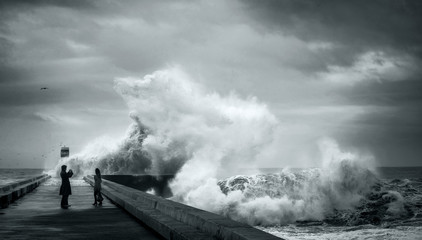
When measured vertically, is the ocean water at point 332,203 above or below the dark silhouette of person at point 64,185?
below

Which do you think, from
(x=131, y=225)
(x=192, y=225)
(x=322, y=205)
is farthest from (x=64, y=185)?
(x=322, y=205)

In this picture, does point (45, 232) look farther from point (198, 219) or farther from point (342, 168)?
point (342, 168)

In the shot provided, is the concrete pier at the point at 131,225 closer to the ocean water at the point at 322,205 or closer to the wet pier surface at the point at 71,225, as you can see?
the wet pier surface at the point at 71,225

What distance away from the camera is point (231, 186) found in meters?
57.3

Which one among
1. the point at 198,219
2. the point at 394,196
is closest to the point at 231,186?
the point at 394,196

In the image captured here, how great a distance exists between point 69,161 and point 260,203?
4727 cm

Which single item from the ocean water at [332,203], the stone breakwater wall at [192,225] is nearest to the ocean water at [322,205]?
the ocean water at [332,203]

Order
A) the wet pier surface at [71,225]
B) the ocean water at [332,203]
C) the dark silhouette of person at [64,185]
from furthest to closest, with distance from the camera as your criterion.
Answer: the ocean water at [332,203], the dark silhouette of person at [64,185], the wet pier surface at [71,225]

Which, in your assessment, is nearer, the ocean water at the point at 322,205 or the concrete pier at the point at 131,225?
the concrete pier at the point at 131,225

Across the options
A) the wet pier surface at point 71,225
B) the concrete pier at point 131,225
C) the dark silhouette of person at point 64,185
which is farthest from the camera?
the dark silhouette of person at point 64,185

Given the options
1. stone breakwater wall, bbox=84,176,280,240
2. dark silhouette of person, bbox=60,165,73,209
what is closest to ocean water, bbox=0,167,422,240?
dark silhouette of person, bbox=60,165,73,209

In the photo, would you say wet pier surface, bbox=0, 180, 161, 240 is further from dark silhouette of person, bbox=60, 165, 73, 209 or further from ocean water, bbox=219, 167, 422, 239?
ocean water, bbox=219, 167, 422, 239

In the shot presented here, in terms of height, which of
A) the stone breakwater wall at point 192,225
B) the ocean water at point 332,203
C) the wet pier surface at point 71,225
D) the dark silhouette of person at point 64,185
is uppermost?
the dark silhouette of person at point 64,185

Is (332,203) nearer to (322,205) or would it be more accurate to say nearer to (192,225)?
(322,205)
